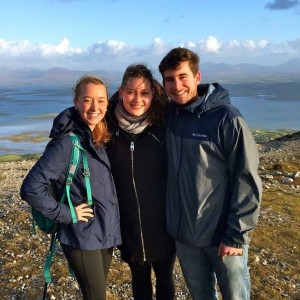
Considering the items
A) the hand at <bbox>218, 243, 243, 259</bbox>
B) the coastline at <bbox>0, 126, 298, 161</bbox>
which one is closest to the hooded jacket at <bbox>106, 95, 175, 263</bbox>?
the hand at <bbox>218, 243, 243, 259</bbox>

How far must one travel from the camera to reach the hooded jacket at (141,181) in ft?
13.6

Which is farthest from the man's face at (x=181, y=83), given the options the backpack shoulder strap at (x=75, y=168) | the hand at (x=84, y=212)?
the hand at (x=84, y=212)

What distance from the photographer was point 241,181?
3.65m

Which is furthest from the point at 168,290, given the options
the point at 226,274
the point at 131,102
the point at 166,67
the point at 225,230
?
the point at 166,67

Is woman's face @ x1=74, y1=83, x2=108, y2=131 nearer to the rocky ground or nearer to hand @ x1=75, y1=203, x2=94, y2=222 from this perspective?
hand @ x1=75, y1=203, x2=94, y2=222

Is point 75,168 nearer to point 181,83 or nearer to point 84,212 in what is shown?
point 84,212

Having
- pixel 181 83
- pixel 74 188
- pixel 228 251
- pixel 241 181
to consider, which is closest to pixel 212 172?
pixel 241 181

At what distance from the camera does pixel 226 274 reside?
394cm

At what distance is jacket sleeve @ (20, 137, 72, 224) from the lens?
3.66 meters

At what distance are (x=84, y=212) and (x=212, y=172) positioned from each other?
1.34m

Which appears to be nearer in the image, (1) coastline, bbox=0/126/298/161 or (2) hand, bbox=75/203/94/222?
(2) hand, bbox=75/203/94/222

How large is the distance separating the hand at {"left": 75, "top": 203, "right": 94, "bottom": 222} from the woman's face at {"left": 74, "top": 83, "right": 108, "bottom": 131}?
84cm

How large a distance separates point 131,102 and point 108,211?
1165 mm

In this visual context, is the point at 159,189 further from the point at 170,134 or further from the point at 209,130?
the point at 209,130
